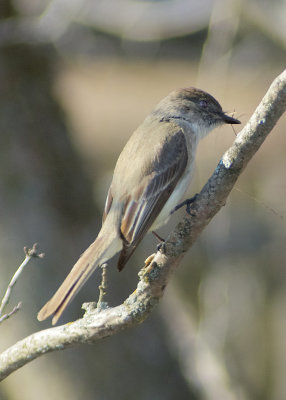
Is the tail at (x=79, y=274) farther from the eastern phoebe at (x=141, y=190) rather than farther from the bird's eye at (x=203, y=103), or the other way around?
the bird's eye at (x=203, y=103)

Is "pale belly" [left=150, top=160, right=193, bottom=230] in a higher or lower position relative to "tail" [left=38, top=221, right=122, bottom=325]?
higher

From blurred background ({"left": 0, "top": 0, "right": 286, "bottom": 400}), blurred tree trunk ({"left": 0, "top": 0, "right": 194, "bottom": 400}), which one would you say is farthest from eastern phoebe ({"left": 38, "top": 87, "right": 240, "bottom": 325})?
blurred tree trunk ({"left": 0, "top": 0, "right": 194, "bottom": 400})

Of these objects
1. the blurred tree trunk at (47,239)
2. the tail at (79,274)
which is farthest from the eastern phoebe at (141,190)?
the blurred tree trunk at (47,239)

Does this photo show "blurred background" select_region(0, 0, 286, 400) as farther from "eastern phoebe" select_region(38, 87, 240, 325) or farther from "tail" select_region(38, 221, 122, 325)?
"tail" select_region(38, 221, 122, 325)

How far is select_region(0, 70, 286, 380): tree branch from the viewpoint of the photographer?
3.06 metres

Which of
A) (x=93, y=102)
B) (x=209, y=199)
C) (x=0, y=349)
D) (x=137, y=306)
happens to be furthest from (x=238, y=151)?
(x=93, y=102)

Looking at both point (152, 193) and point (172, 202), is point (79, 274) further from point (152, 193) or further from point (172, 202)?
point (172, 202)

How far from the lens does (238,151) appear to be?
3119 mm

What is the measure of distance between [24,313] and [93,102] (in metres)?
17.8

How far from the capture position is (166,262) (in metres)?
3.44

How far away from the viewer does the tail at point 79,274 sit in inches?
143

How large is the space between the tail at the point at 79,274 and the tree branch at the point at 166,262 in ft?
0.39

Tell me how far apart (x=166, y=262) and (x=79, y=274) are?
639 mm

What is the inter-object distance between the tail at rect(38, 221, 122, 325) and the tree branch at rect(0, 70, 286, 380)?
0.12m
